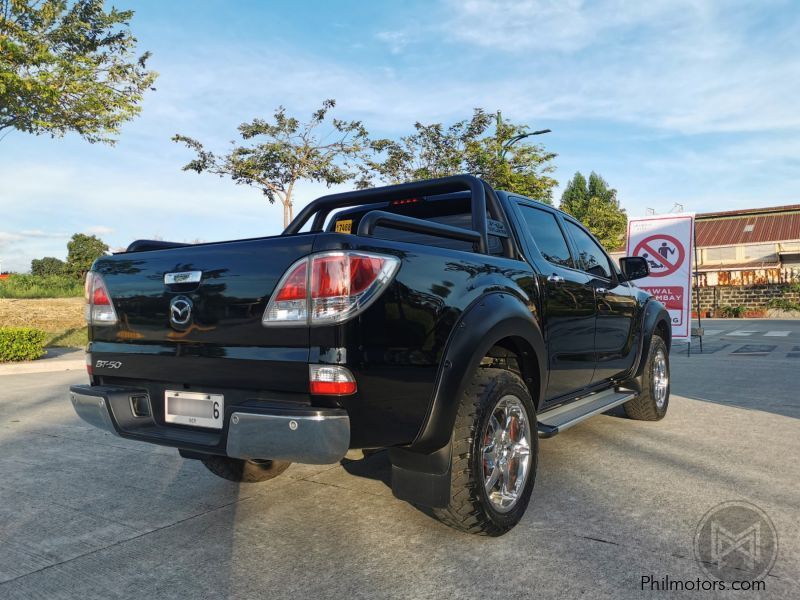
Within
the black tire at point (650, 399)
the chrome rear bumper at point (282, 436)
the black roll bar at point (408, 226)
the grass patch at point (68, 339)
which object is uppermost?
the black roll bar at point (408, 226)

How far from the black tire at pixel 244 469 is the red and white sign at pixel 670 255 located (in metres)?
8.51

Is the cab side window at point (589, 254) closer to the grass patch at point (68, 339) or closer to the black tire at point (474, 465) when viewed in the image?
the black tire at point (474, 465)

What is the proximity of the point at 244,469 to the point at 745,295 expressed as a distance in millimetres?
32865

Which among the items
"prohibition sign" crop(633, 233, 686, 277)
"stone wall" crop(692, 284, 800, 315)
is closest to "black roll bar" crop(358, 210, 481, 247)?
"prohibition sign" crop(633, 233, 686, 277)

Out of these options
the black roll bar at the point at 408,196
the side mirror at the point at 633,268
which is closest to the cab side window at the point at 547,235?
the black roll bar at the point at 408,196

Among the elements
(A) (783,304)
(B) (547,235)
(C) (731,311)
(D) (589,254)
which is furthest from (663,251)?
(A) (783,304)

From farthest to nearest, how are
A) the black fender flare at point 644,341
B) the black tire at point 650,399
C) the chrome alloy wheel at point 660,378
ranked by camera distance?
the chrome alloy wheel at point 660,378, the black tire at point 650,399, the black fender flare at point 644,341

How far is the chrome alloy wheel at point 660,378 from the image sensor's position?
18.3 feet

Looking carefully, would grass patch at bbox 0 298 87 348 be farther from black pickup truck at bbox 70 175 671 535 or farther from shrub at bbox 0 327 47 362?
black pickup truck at bbox 70 175 671 535

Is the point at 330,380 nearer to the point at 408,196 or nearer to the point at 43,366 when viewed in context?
the point at 408,196

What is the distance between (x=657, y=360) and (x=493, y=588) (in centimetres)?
387

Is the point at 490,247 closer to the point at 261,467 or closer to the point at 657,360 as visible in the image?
the point at 261,467

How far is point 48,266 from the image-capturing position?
186 ft

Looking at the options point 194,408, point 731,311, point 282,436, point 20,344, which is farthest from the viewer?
point 731,311
